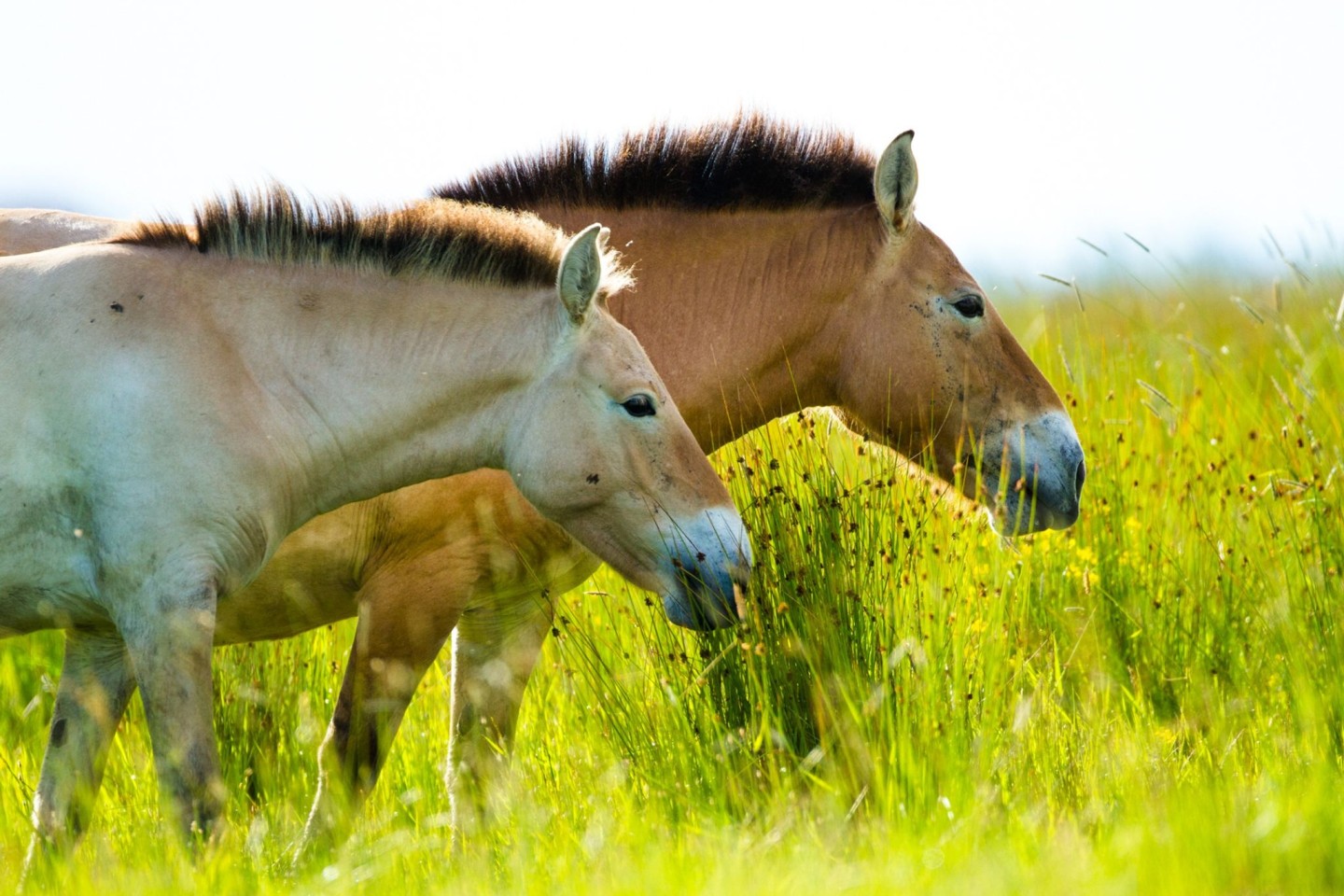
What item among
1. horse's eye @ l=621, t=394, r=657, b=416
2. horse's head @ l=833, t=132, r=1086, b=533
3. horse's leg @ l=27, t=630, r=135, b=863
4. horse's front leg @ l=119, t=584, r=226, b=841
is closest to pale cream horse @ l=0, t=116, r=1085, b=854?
horse's head @ l=833, t=132, r=1086, b=533

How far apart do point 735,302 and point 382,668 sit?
1.90 metres

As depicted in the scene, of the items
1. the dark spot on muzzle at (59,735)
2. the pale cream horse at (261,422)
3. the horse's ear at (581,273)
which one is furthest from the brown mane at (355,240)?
the dark spot on muzzle at (59,735)

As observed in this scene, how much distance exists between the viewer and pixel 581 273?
4152mm

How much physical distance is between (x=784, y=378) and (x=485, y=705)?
69.2 inches

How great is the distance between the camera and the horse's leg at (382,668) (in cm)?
469

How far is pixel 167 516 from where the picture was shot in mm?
3857

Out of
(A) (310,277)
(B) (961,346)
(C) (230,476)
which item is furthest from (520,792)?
(B) (961,346)

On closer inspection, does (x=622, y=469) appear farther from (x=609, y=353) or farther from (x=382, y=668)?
(x=382, y=668)

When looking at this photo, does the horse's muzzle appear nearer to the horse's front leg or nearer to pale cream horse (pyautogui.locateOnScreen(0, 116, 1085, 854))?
pale cream horse (pyautogui.locateOnScreen(0, 116, 1085, 854))

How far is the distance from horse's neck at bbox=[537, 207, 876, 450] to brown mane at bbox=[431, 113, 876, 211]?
3.1 inches

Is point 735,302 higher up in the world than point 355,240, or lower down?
lower down

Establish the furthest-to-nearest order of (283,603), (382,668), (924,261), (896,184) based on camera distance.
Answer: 1. (924,261)
2. (896,184)
3. (283,603)
4. (382,668)

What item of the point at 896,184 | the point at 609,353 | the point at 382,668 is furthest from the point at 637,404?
the point at 896,184

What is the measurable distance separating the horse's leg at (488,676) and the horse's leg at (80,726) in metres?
1.29
